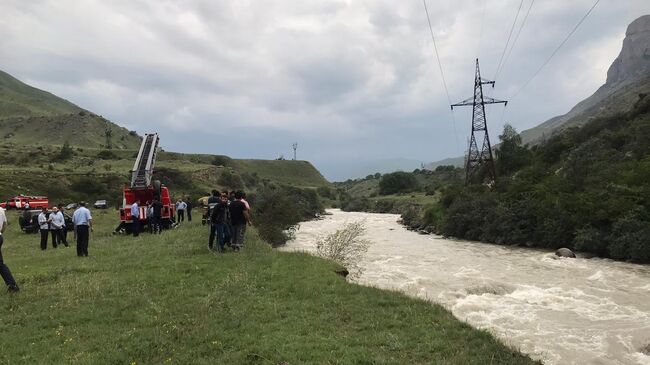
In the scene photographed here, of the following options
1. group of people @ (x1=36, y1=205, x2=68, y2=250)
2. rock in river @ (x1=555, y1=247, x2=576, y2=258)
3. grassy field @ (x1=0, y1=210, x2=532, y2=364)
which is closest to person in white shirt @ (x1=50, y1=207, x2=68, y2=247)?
group of people @ (x1=36, y1=205, x2=68, y2=250)

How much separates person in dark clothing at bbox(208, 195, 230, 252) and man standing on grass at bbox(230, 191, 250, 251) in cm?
26

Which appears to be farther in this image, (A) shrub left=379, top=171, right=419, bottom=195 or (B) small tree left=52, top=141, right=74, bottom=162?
(A) shrub left=379, top=171, right=419, bottom=195

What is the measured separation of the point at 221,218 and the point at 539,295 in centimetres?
1258

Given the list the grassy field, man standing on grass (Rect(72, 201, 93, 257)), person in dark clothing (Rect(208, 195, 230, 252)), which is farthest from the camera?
man standing on grass (Rect(72, 201, 93, 257))

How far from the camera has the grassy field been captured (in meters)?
8.42

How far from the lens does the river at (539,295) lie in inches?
489

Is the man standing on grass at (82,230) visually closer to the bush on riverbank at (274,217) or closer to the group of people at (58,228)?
the group of people at (58,228)

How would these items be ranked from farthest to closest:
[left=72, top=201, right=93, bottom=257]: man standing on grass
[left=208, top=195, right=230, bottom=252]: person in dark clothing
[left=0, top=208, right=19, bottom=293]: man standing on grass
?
1. [left=72, top=201, right=93, bottom=257]: man standing on grass
2. [left=208, top=195, right=230, bottom=252]: person in dark clothing
3. [left=0, top=208, right=19, bottom=293]: man standing on grass

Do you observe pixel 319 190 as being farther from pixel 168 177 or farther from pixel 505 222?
pixel 505 222

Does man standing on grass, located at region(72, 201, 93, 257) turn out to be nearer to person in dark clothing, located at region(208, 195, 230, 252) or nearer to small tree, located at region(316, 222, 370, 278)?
person in dark clothing, located at region(208, 195, 230, 252)

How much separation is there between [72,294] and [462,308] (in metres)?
11.8

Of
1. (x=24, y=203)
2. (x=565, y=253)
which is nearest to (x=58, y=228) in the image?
(x=565, y=253)

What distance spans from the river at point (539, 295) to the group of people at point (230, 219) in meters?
5.49

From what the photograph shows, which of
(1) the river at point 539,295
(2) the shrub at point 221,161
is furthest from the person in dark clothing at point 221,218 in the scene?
(2) the shrub at point 221,161
